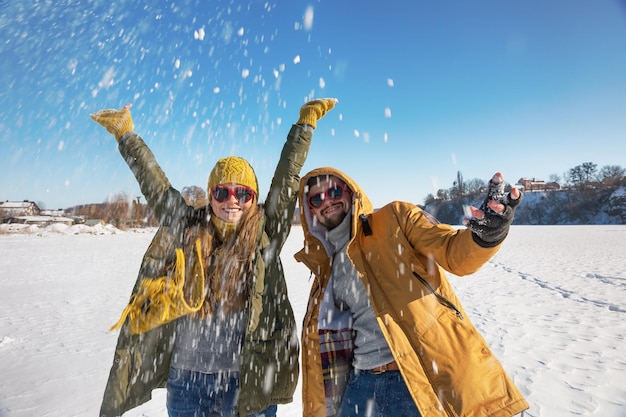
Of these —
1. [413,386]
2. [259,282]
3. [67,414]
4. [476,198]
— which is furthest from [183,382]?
[476,198]

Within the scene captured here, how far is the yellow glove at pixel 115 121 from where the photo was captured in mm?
2527

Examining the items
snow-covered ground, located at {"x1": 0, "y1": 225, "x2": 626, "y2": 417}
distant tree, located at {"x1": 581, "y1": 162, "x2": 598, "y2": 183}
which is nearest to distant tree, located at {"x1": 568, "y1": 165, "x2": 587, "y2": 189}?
distant tree, located at {"x1": 581, "y1": 162, "x2": 598, "y2": 183}

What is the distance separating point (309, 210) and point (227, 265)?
68 centimetres

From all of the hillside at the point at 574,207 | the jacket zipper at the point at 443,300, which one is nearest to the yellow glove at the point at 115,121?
the jacket zipper at the point at 443,300

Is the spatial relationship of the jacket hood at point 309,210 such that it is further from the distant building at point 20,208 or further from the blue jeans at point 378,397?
the distant building at point 20,208

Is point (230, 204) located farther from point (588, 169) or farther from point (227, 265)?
point (588, 169)

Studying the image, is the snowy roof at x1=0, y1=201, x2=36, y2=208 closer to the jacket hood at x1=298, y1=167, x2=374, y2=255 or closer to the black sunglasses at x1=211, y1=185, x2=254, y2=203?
the black sunglasses at x1=211, y1=185, x2=254, y2=203

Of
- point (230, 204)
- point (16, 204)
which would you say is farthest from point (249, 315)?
point (16, 204)

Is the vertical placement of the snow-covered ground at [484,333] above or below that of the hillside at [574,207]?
below

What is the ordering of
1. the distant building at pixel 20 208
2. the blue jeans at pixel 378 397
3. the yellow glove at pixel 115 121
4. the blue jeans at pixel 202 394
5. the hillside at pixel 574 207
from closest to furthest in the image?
the blue jeans at pixel 378 397
the blue jeans at pixel 202 394
the yellow glove at pixel 115 121
the hillside at pixel 574 207
the distant building at pixel 20 208

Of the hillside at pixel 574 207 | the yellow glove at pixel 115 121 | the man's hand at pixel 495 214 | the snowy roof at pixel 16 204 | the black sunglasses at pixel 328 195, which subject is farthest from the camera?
the snowy roof at pixel 16 204

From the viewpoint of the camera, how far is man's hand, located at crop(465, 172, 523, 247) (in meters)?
1.67

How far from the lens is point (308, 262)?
7.95 feet

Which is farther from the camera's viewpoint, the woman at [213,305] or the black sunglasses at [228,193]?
the black sunglasses at [228,193]
